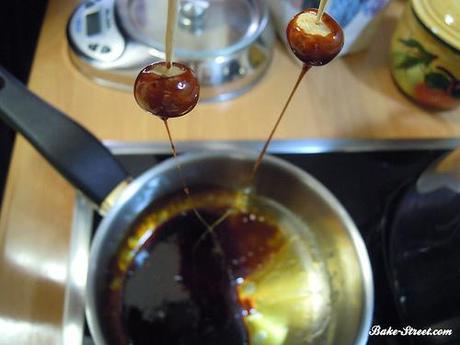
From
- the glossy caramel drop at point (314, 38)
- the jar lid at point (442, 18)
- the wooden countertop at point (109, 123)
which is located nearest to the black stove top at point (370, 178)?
the wooden countertop at point (109, 123)

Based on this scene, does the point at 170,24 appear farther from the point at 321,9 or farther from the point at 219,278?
the point at 219,278

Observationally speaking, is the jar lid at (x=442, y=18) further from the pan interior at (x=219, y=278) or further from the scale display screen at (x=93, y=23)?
the scale display screen at (x=93, y=23)

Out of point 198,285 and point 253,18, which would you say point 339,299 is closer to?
point 198,285

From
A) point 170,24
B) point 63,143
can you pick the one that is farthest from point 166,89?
point 63,143

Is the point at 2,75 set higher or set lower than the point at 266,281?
higher

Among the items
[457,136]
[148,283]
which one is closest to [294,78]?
[457,136]
